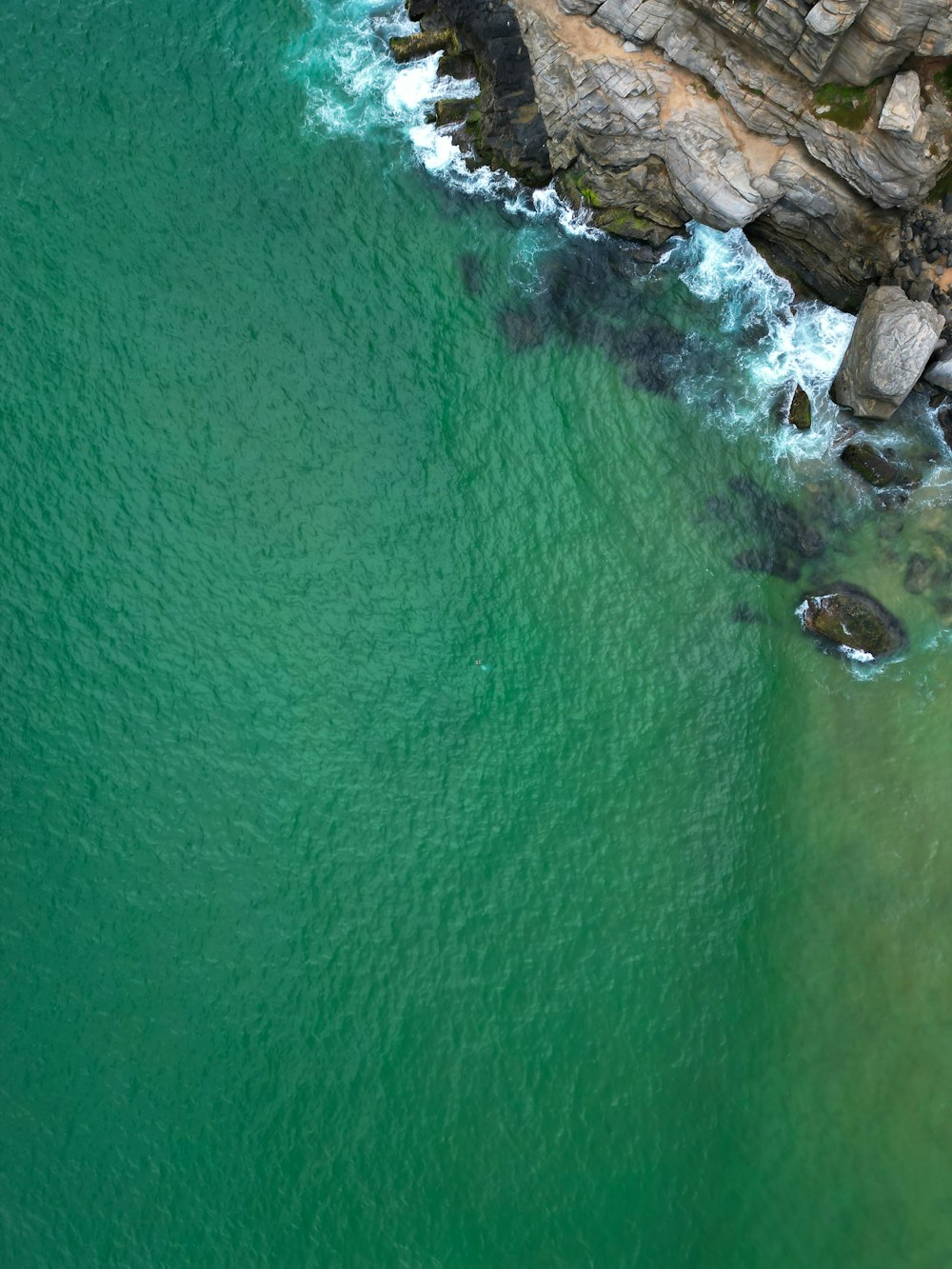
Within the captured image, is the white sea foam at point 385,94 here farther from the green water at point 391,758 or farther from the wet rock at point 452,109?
the green water at point 391,758

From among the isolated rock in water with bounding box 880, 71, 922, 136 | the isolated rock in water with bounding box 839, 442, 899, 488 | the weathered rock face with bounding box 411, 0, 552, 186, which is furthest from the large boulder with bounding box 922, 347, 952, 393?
the weathered rock face with bounding box 411, 0, 552, 186

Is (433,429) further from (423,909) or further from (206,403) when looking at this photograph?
(423,909)

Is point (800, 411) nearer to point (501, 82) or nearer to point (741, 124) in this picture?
point (741, 124)

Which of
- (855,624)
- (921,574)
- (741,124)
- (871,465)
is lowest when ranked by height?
(855,624)

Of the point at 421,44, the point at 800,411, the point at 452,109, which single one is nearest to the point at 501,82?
the point at 452,109

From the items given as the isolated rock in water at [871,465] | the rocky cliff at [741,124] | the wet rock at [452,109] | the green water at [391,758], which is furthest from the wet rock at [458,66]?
the isolated rock in water at [871,465]

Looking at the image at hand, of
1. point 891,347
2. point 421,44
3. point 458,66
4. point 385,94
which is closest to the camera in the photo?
point 891,347

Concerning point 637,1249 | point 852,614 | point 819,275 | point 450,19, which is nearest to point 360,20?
point 450,19
